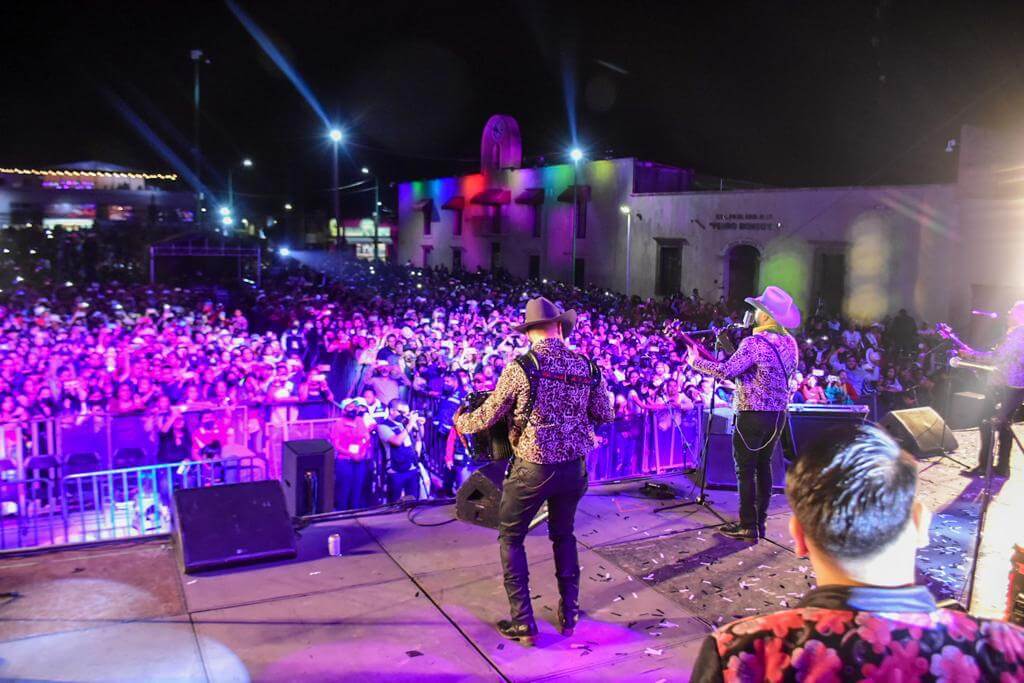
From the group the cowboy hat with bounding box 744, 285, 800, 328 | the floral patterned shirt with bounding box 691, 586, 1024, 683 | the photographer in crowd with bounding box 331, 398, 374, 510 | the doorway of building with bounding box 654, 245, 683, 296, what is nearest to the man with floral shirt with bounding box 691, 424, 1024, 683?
Result: the floral patterned shirt with bounding box 691, 586, 1024, 683

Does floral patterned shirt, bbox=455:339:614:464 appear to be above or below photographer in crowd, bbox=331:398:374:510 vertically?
above

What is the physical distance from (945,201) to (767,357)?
16.0 m

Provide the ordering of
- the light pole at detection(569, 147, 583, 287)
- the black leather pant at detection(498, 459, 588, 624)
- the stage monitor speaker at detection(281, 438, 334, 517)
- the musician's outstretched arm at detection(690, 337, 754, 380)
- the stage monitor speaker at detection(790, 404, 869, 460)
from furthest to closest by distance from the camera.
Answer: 1. the light pole at detection(569, 147, 583, 287)
2. the stage monitor speaker at detection(790, 404, 869, 460)
3. the stage monitor speaker at detection(281, 438, 334, 517)
4. the musician's outstretched arm at detection(690, 337, 754, 380)
5. the black leather pant at detection(498, 459, 588, 624)

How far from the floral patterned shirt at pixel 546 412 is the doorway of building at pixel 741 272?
67.7 feet

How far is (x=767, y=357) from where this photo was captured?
5398 mm

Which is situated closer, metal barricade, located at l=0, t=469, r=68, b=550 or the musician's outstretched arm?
the musician's outstretched arm

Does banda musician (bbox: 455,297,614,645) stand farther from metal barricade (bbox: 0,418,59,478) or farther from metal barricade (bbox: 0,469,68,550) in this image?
metal barricade (bbox: 0,418,59,478)

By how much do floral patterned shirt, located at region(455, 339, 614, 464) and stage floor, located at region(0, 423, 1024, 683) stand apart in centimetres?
99

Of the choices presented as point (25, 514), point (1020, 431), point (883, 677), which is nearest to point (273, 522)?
point (25, 514)

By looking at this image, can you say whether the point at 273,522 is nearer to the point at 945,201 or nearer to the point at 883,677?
the point at 883,677

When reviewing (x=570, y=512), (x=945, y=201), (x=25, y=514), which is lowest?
(x=25, y=514)

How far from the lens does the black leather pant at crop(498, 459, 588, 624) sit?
13.1 feet

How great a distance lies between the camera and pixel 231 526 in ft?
16.4

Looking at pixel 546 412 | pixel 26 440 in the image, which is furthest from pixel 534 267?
pixel 546 412
